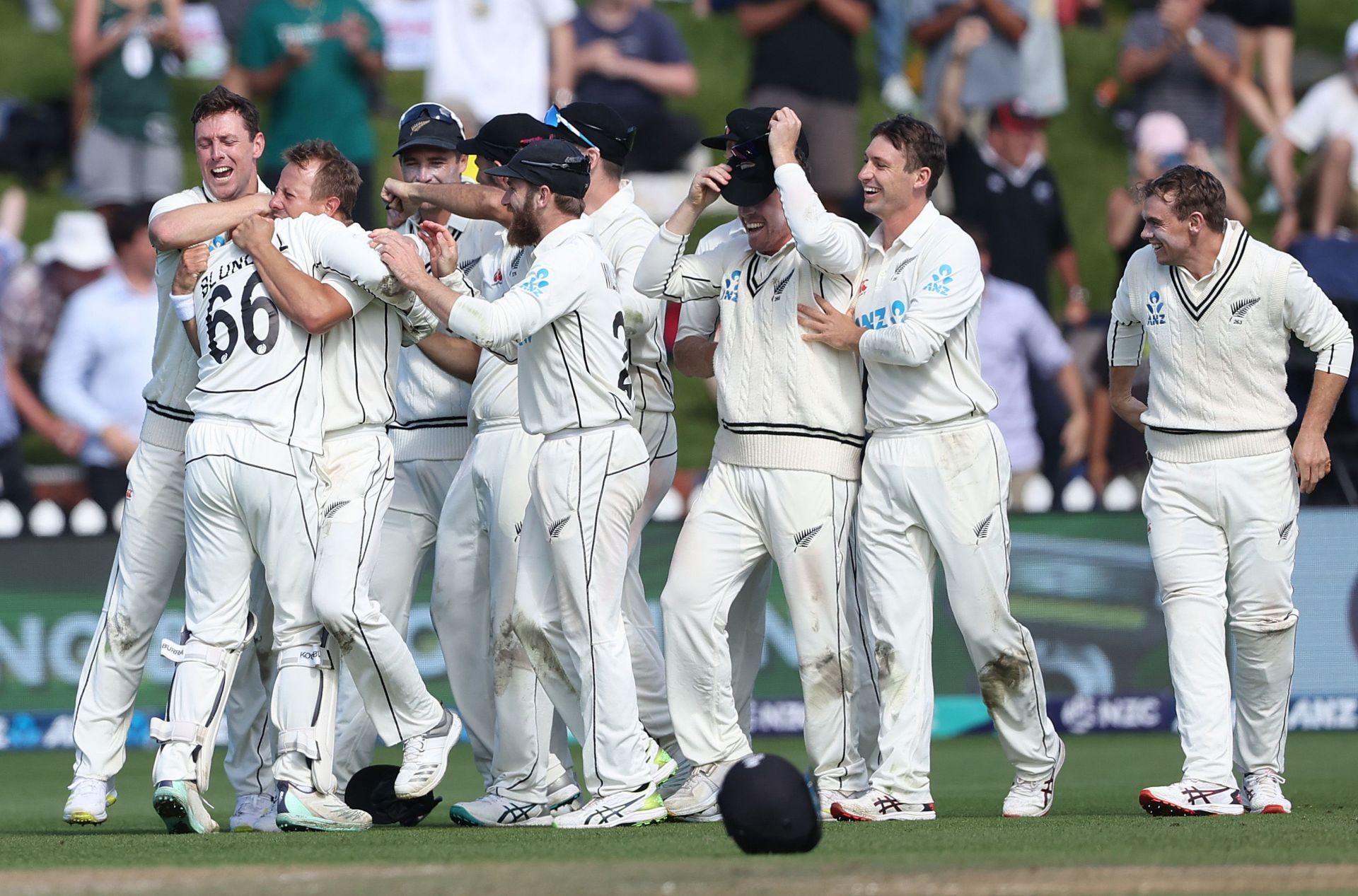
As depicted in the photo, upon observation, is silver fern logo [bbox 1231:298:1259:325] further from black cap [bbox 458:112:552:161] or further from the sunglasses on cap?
the sunglasses on cap

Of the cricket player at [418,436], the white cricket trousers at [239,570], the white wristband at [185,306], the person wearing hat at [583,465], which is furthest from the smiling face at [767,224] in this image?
the white wristband at [185,306]

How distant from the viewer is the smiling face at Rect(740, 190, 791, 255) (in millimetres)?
7453

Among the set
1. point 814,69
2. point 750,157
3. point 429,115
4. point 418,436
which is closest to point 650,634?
point 418,436

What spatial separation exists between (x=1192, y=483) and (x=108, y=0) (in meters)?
10.4

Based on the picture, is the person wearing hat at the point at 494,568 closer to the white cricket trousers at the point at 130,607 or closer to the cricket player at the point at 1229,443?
the white cricket trousers at the point at 130,607

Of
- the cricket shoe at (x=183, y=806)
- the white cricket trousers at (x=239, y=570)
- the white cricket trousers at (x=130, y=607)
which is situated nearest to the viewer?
the cricket shoe at (x=183, y=806)

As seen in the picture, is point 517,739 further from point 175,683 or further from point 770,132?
point 770,132

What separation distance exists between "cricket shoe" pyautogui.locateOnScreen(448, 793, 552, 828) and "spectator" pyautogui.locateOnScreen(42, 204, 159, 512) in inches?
221

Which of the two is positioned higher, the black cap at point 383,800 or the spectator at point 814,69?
the spectator at point 814,69

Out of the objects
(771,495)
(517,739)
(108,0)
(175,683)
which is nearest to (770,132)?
(771,495)

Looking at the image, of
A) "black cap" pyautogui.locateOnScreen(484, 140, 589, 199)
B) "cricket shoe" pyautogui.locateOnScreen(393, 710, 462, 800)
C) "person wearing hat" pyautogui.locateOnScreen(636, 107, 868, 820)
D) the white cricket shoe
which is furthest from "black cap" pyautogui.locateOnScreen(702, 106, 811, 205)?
"cricket shoe" pyautogui.locateOnScreen(393, 710, 462, 800)

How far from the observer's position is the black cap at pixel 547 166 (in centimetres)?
697

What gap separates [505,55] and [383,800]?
27.3ft

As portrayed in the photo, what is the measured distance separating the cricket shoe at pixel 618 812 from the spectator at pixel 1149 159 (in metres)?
7.97
